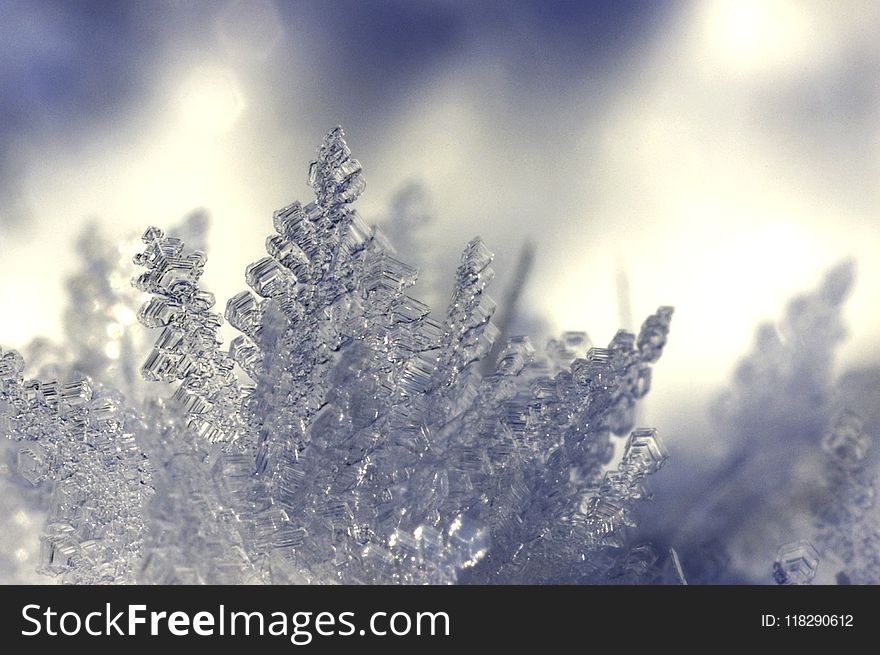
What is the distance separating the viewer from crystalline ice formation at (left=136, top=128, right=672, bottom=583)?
23.2 inches

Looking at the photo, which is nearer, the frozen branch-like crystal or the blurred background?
the frozen branch-like crystal

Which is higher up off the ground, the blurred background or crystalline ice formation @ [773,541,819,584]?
the blurred background

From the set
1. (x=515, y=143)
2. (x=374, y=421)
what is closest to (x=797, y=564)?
(x=374, y=421)

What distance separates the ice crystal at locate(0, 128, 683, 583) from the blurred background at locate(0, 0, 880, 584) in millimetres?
170

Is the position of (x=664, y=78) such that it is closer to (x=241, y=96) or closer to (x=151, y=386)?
(x=241, y=96)

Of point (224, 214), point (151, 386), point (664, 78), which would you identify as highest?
point (664, 78)

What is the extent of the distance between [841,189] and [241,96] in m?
0.52

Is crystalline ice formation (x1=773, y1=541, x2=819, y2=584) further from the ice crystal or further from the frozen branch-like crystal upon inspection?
the frozen branch-like crystal

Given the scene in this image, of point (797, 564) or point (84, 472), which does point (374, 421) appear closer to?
point (84, 472)

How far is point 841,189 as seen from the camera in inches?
32.5

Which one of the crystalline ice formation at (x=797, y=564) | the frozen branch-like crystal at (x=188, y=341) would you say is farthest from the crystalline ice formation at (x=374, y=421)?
the crystalline ice formation at (x=797, y=564)

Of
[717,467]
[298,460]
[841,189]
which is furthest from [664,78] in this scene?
[298,460]

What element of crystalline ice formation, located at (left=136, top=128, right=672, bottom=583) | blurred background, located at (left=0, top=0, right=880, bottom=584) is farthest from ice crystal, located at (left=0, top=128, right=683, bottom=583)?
blurred background, located at (left=0, top=0, right=880, bottom=584)

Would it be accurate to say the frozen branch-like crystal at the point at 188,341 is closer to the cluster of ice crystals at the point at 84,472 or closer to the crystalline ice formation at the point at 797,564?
the cluster of ice crystals at the point at 84,472
